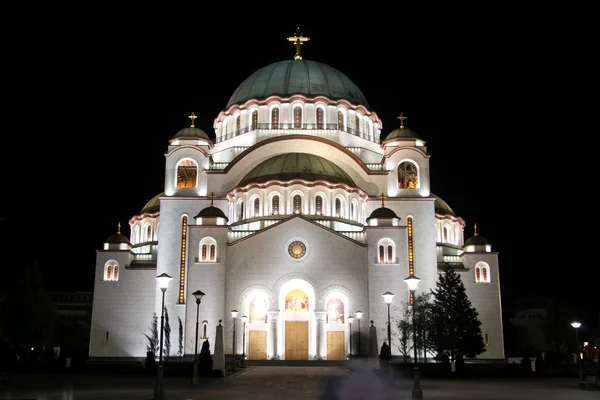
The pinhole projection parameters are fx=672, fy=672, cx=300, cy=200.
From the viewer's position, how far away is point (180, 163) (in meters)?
44.4

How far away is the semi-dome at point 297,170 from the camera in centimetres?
4091

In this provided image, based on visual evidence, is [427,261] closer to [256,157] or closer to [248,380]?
[256,157]

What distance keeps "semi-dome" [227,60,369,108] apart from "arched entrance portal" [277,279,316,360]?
15.5 meters

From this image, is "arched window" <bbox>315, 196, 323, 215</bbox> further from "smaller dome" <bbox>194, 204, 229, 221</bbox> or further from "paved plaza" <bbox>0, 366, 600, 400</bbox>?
"paved plaza" <bbox>0, 366, 600, 400</bbox>

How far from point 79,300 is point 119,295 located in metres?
56.1

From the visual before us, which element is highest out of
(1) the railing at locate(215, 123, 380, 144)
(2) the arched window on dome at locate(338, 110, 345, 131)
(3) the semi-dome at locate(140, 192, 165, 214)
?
(2) the arched window on dome at locate(338, 110, 345, 131)

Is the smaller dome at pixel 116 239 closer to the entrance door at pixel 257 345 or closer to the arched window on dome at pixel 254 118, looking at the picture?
the arched window on dome at pixel 254 118

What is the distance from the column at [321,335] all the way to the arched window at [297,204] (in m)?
6.62

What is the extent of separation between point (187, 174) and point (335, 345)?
15.2m

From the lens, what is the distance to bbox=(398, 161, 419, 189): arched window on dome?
44.3 metres

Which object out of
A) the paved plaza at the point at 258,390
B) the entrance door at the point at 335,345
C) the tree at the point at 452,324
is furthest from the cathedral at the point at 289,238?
the paved plaza at the point at 258,390

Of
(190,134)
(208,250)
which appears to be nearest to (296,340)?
(208,250)

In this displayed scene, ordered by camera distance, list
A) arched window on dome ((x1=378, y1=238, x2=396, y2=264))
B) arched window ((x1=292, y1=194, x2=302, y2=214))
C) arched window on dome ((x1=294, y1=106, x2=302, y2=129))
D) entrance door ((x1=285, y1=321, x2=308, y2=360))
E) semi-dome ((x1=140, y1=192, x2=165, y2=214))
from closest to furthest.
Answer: entrance door ((x1=285, y1=321, x2=308, y2=360)) < arched window on dome ((x1=378, y1=238, x2=396, y2=264)) < arched window ((x1=292, y1=194, x2=302, y2=214)) < arched window on dome ((x1=294, y1=106, x2=302, y2=129)) < semi-dome ((x1=140, y1=192, x2=165, y2=214))

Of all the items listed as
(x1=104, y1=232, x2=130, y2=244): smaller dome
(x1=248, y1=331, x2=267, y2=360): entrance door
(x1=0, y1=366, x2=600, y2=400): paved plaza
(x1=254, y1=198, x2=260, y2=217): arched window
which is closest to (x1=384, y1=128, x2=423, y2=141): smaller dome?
(x1=254, y1=198, x2=260, y2=217): arched window
